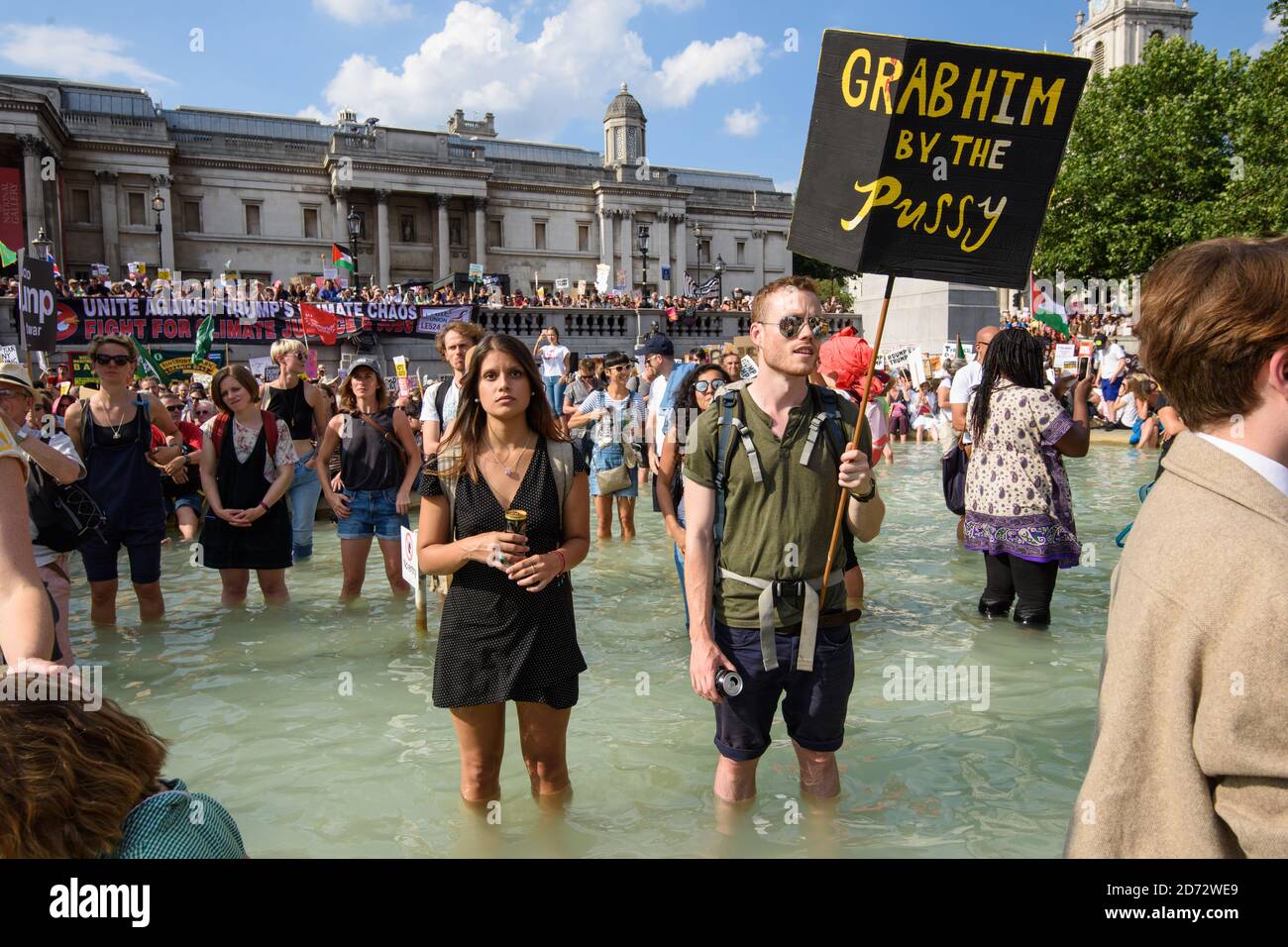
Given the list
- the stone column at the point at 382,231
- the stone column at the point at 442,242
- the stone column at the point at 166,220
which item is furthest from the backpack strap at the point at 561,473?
the stone column at the point at 442,242

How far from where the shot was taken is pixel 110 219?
186ft

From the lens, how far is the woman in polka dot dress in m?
5.75

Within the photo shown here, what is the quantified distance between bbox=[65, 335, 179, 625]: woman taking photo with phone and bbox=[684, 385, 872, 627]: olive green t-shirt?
184 inches

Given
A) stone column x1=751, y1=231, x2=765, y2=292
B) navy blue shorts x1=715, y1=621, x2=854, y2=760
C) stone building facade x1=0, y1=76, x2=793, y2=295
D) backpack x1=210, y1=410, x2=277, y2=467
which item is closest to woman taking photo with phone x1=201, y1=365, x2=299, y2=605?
backpack x1=210, y1=410, x2=277, y2=467

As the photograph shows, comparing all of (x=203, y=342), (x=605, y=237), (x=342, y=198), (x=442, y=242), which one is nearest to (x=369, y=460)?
(x=203, y=342)

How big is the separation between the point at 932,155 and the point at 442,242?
65712 millimetres

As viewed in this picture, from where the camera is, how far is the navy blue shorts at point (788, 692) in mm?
3484

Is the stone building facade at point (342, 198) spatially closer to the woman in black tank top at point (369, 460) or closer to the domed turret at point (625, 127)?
the domed turret at point (625, 127)

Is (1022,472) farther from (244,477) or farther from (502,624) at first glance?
(244,477)

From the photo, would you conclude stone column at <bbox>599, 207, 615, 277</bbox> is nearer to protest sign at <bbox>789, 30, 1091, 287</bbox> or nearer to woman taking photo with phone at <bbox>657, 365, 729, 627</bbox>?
woman taking photo with phone at <bbox>657, 365, 729, 627</bbox>

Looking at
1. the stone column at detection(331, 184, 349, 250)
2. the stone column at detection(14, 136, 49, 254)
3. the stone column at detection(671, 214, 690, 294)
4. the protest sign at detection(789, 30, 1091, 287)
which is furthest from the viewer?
the stone column at detection(671, 214, 690, 294)
